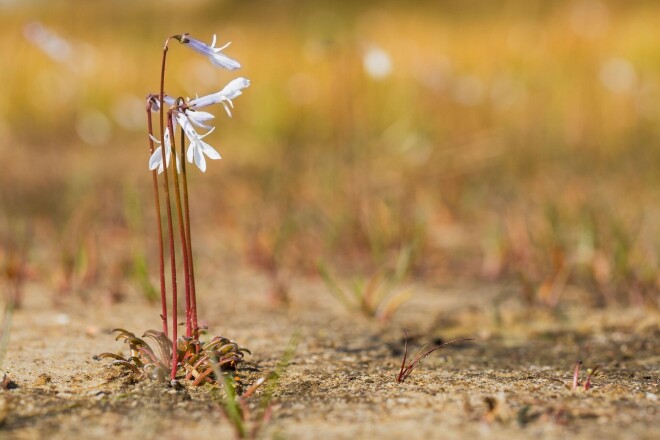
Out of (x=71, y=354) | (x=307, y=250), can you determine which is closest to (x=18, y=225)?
(x=307, y=250)

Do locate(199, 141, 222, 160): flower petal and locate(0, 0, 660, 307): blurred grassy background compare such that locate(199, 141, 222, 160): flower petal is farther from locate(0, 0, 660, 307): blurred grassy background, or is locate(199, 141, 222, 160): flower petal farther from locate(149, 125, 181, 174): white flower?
locate(0, 0, 660, 307): blurred grassy background

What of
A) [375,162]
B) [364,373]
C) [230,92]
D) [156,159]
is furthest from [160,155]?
[375,162]

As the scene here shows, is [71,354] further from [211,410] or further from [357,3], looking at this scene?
[357,3]

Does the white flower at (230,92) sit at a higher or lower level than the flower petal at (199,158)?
higher

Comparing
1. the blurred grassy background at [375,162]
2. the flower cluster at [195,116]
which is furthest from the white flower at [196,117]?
the blurred grassy background at [375,162]

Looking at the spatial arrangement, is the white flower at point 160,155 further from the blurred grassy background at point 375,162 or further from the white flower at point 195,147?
the blurred grassy background at point 375,162

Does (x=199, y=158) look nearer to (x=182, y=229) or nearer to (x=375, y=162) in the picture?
(x=182, y=229)
